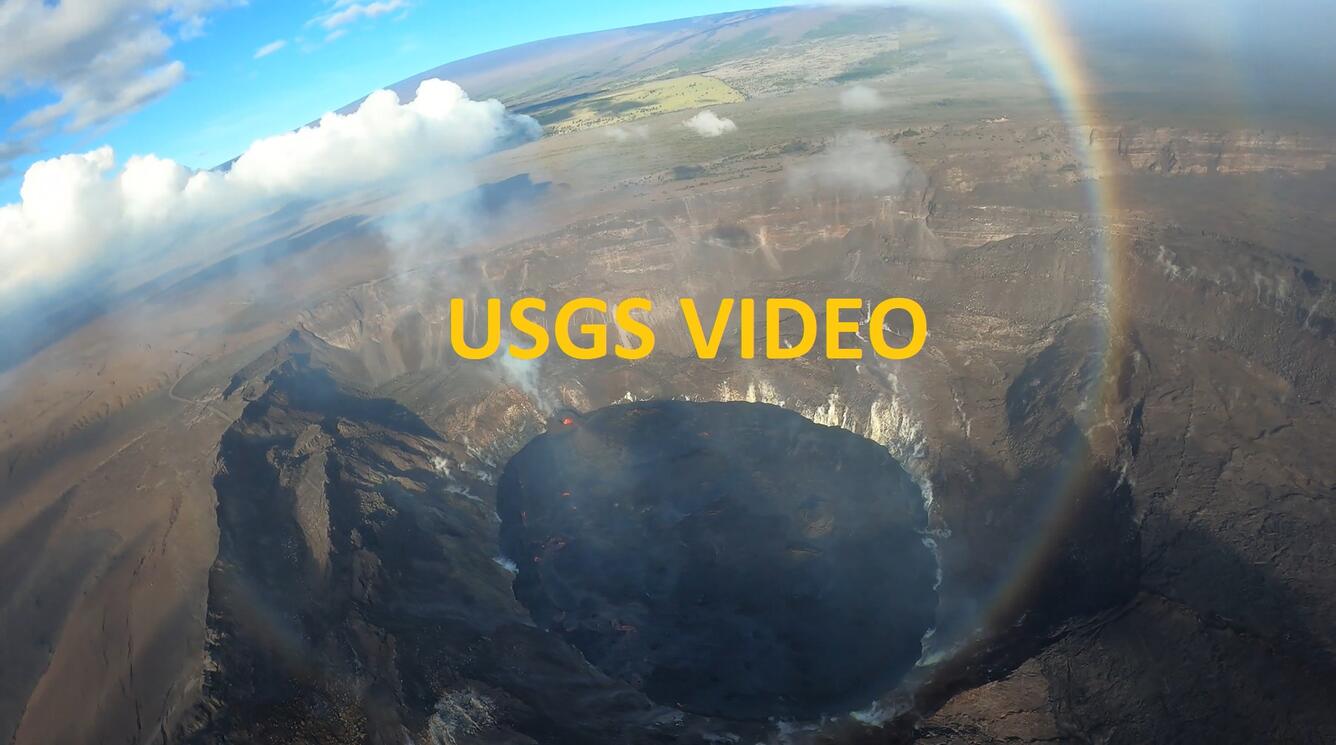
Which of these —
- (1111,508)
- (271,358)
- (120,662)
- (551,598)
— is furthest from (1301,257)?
(271,358)

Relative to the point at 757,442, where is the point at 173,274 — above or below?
above

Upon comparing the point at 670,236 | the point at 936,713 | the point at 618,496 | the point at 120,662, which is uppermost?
the point at 670,236

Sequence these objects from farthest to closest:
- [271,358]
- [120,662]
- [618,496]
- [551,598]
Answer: [271,358]
[618,496]
[551,598]
[120,662]

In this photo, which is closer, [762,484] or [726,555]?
[726,555]

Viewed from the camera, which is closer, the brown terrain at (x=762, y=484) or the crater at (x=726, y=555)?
the brown terrain at (x=762, y=484)

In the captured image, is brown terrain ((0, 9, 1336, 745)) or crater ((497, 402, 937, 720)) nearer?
brown terrain ((0, 9, 1336, 745))

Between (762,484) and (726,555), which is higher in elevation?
(762,484)

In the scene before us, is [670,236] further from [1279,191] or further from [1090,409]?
[1279,191]

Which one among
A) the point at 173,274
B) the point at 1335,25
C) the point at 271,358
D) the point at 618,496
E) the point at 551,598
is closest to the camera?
the point at 551,598
